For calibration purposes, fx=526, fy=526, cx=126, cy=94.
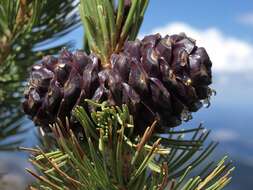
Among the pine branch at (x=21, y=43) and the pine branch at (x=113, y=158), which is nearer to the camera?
the pine branch at (x=113, y=158)

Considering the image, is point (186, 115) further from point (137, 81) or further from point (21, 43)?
point (21, 43)

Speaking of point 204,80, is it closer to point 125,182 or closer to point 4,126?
point 125,182

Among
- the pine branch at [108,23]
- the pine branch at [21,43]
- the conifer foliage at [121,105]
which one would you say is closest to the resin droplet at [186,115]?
the conifer foliage at [121,105]

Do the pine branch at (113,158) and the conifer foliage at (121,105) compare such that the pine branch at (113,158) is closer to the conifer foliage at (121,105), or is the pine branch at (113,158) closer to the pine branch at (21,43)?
the conifer foliage at (121,105)

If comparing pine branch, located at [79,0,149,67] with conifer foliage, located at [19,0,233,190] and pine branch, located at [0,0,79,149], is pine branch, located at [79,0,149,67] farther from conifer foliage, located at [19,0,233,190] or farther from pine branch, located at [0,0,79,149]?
pine branch, located at [0,0,79,149]

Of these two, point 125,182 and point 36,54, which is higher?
point 36,54

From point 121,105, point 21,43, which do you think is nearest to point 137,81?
point 121,105

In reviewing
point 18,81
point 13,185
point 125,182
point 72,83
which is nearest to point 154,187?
point 125,182

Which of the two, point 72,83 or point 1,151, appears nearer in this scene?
point 72,83

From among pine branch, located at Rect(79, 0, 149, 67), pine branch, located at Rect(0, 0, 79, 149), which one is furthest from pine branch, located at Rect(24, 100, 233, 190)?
pine branch, located at Rect(0, 0, 79, 149)
